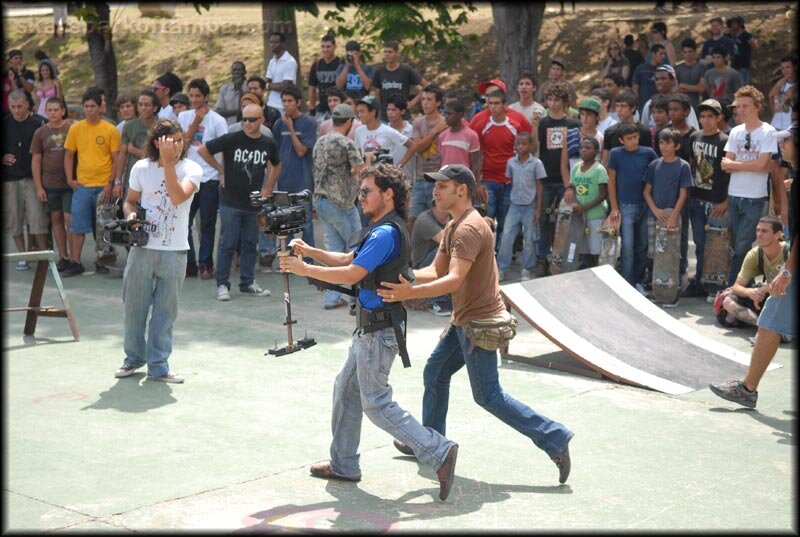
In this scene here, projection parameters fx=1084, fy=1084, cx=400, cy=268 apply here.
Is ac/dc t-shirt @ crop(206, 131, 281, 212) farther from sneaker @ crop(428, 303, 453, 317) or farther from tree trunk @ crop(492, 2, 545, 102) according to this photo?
tree trunk @ crop(492, 2, 545, 102)

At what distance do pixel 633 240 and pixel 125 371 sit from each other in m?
5.50

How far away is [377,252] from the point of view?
5828mm

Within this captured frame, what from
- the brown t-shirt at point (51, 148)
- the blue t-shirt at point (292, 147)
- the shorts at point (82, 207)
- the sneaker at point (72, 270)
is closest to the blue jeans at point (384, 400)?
the blue t-shirt at point (292, 147)

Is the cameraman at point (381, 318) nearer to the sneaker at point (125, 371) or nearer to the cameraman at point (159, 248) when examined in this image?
the cameraman at point (159, 248)

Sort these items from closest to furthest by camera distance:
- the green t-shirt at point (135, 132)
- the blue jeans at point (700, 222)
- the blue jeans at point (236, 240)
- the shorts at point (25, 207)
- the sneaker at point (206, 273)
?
the blue jeans at point (700, 222) → the blue jeans at point (236, 240) → the green t-shirt at point (135, 132) → the sneaker at point (206, 273) → the shorts at point (25, 207)

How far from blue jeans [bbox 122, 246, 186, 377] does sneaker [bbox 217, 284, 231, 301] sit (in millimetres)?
2855

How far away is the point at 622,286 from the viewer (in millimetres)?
10031

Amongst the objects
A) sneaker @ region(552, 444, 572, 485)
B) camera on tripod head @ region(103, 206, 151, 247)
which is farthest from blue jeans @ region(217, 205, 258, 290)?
sneaker @ region(552, 444, 572, 485)

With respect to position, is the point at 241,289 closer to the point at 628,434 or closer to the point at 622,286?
the point at 622,286

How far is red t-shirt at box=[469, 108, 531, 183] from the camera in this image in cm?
1208

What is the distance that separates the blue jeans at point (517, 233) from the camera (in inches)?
469

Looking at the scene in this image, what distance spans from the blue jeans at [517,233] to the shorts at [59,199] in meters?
5.18

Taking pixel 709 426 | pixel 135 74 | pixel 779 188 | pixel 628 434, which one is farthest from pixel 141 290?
pixel 135 74

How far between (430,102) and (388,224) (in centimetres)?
627
